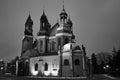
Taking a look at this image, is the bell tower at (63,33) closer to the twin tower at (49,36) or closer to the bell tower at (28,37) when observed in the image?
the twin tower at (49,36)

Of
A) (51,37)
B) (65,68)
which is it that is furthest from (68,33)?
(65,68)

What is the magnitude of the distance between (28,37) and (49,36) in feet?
41.3

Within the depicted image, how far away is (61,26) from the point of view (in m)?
59.8

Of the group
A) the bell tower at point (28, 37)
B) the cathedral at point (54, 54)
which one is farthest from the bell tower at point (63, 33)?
the bell tower at point (28, 37)

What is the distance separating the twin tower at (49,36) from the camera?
194 feet

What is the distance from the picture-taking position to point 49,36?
210 feet

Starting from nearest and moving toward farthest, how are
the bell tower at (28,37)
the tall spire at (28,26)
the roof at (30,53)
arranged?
the roof at (30,53) < the bell tower at (28,37) < the tall spire at (28,26)

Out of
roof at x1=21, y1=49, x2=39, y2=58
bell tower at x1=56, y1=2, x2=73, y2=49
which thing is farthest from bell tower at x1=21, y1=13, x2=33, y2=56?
bell tower at x1=56, y1=2, x2=73, y2=49

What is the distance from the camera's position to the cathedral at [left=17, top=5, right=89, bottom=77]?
48.6 metres

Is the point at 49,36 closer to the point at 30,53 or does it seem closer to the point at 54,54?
the point at 30,53

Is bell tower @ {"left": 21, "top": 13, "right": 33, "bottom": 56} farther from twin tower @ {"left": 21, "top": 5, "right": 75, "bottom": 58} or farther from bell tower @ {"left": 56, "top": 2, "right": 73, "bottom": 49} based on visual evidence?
bell tower @ {"left": 56, "top": 2, "right": 73, "bottom": 49}

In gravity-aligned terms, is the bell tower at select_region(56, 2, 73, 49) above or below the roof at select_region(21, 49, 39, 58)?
above

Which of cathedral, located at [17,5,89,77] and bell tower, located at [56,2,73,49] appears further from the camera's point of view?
bell tower, located at [56,2,73,49]

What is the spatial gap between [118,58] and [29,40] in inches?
1596
